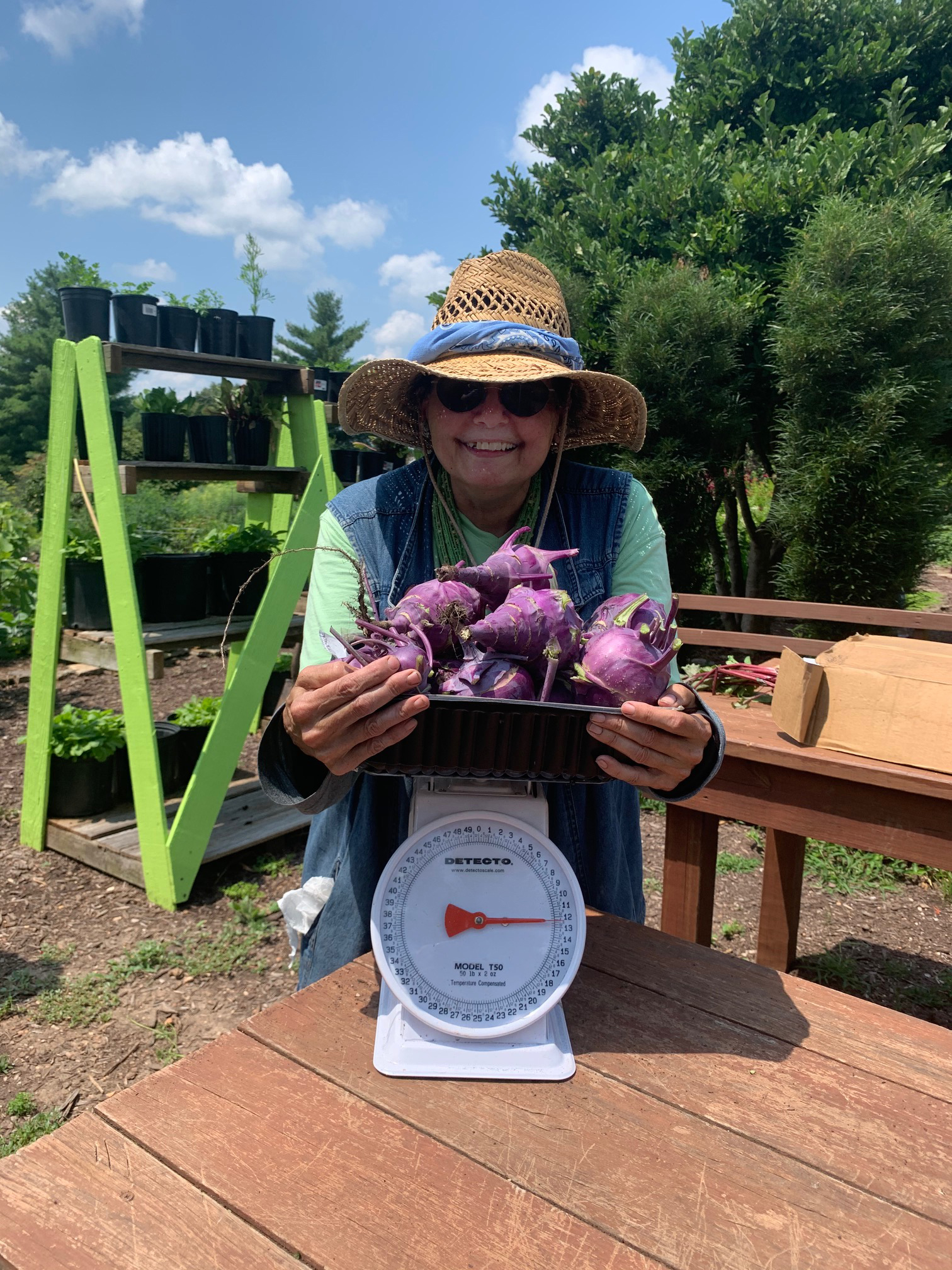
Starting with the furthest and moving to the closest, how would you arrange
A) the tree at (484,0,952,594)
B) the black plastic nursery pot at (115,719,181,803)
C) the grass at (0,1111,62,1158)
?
1. the tree at (484,0,952,594)
2. the black plastic nursery pot at (115,719,181,803)
3. the grass at (0,1111,62,1158)

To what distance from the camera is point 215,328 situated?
15.2 ft

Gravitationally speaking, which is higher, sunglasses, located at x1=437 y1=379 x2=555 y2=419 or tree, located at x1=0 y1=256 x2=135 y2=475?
tree, located at x1=0 y1=256 x2=135 y2=475

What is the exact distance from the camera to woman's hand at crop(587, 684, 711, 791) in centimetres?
115

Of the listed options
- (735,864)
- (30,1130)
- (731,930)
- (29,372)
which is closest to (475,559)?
(30,1130)

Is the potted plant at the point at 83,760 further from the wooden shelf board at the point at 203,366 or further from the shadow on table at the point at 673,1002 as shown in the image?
the shadow on table at the point at 673,1002

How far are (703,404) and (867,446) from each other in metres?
1.43

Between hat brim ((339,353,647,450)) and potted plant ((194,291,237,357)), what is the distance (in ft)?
10.0

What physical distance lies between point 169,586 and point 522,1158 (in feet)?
12.8

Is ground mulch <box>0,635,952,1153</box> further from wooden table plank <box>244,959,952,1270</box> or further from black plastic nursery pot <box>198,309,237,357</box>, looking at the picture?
black plastic nursery pot <box>198,309,237,357</box>

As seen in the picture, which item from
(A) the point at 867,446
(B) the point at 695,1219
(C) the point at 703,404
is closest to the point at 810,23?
(C) the point at 703,404

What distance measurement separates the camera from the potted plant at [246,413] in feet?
15.7

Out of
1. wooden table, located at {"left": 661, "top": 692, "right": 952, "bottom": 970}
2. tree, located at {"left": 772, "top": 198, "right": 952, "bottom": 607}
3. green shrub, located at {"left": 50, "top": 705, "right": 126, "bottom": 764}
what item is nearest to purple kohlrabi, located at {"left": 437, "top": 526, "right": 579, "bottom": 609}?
wooden table, located at {"left": 661, "top": 692, "right": 952, "bottom": 970}

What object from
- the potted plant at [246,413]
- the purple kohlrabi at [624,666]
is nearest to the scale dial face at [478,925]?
the purple kohlrabi at [624,666]

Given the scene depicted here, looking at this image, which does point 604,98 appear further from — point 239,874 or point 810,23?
point 239,874
